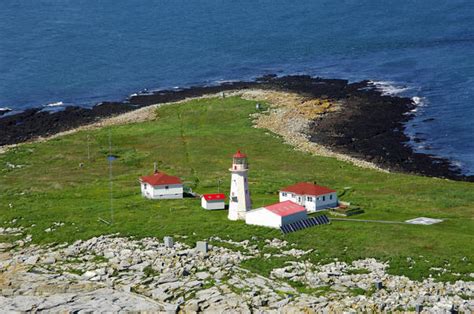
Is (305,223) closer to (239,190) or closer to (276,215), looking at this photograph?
(276,215)

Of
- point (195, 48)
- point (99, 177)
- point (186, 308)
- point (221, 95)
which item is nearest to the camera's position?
point (186, 308)

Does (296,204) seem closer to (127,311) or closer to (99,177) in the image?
(127,311)

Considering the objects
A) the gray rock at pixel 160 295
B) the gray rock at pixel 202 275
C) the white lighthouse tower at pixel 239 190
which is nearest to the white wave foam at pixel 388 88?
the white lighthouse tower at pixel 239 190

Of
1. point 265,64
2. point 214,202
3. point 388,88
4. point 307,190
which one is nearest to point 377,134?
point 388,88

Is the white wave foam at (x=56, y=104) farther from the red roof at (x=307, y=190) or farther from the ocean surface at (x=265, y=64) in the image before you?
the red roof at (x=307, y=190)

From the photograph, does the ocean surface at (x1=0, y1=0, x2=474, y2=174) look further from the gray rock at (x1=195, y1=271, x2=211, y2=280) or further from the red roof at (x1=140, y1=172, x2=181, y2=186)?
the gray rock at (x1=195, y1=271, x2=211, y2=280)

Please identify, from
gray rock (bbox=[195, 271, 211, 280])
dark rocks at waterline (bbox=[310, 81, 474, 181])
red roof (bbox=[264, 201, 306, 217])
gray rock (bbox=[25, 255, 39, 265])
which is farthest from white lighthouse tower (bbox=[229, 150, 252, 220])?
dark rocks at waterline (bbox=[310, 81, 474, 181])

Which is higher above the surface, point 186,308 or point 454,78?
point 454,78

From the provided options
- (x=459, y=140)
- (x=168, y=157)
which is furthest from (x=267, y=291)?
(x=459, y=140)
